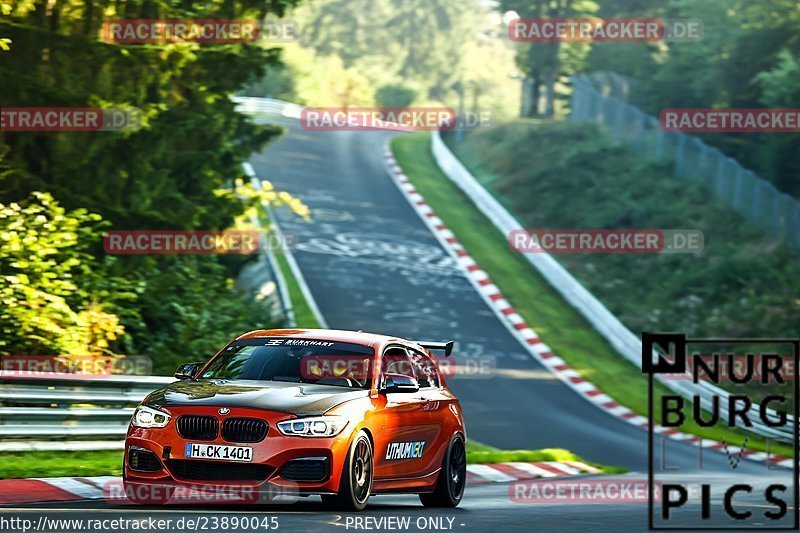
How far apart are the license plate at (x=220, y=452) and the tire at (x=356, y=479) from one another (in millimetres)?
744

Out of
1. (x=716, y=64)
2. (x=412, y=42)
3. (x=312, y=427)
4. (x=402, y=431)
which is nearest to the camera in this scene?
(x=312, y=427)

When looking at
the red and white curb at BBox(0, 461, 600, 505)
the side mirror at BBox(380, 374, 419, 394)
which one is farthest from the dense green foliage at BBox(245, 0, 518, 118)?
the side mirror at BBox(380, 374, 419, 394)

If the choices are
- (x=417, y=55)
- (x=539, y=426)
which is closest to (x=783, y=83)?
(x=539, y=426)

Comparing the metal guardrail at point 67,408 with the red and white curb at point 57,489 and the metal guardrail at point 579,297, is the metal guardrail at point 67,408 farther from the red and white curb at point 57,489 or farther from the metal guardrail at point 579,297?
the metal guardrail at point 579,297

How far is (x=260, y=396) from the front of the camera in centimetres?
1087

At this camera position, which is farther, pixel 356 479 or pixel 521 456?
pixel 521 456

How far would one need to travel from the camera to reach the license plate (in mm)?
10539

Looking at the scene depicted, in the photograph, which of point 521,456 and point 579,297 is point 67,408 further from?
point 579,297

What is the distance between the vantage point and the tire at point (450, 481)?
514 inches

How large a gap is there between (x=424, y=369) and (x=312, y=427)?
2.86 meters

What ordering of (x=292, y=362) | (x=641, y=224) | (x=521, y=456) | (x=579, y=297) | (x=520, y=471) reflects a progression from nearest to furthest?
(x=292, y=362), (x=520, y=471), (x=521, y=456), (x=579, y=297), (x=641, y=224)

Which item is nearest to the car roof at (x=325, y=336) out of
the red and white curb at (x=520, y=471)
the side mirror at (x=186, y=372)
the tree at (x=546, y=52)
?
the side mirror at (x=186, y=372)

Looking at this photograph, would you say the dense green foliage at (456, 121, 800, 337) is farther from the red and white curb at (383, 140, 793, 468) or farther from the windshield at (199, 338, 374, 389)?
the windshield at (199, 338, 374, 389)

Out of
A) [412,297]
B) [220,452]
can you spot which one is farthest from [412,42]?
[220,452]
